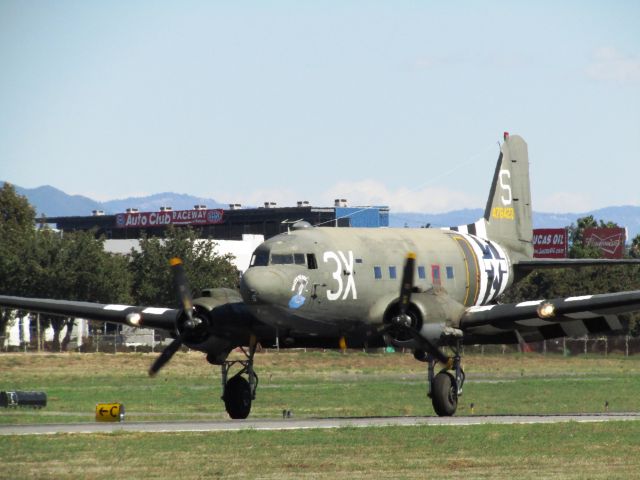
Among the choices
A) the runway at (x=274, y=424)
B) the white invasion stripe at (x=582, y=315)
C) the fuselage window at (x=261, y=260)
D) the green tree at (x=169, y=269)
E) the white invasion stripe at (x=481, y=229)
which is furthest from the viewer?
the green tree at (x=169, y=269)

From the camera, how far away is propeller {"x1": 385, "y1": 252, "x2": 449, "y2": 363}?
37906 mm

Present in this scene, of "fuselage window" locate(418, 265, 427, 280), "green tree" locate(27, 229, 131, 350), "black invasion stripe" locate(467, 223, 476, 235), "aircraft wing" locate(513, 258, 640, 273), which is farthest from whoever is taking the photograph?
"green tree" locate(27, 229, 131, 350)

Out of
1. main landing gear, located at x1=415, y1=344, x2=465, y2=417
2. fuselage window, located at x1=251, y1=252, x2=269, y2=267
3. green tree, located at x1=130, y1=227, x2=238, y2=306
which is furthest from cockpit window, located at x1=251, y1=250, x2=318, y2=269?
green tree, located at x1=130, y1=227, x2=238, y2=306

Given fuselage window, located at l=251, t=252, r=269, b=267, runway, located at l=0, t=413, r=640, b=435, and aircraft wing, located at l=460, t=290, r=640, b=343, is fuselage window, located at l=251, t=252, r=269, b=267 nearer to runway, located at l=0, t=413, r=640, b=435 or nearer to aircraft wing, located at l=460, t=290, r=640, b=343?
runway, located at l=0, t=413, r=640, b=435

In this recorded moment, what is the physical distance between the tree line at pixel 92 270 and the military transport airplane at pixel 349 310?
6152 cm

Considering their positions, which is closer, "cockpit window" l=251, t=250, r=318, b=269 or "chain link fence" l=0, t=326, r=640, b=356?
"cockpit window" l=251, t=250, r=318, b=269

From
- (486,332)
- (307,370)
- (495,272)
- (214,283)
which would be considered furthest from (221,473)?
(214,283)

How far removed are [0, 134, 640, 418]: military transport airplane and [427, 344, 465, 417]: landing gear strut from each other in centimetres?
3

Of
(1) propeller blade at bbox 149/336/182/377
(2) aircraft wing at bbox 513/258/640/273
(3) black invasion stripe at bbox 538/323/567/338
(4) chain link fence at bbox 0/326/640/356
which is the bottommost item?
(4) chain link fence at bbox 0/326/640/356

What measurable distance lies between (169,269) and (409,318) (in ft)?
230

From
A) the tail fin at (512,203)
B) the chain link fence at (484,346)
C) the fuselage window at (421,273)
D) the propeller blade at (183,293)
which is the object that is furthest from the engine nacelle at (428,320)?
the chain link fence at (484,346)

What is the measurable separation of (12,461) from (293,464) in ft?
20.0

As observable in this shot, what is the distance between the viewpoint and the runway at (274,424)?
115 ft

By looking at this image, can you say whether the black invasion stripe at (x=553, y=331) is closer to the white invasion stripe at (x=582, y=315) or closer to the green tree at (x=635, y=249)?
the white invasion stripe at (x=582, y=315)
